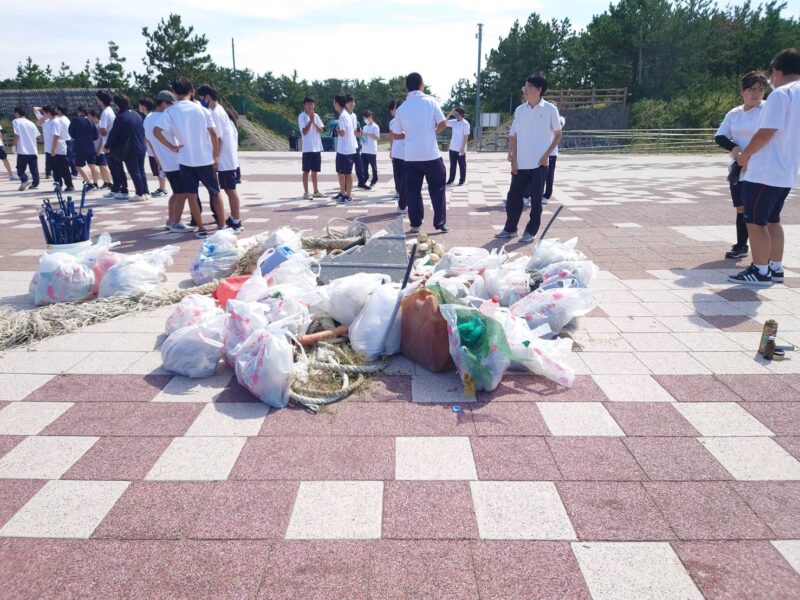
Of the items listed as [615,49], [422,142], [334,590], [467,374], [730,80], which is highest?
[615,49]

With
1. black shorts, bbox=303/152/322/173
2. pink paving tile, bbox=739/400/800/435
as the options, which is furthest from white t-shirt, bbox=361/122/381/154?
pink paving tile, bbox=739/400/800/435

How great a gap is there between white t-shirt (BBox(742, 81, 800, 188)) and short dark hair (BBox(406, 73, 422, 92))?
4.01m

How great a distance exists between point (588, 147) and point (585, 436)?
97.2 feet

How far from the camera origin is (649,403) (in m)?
2.92

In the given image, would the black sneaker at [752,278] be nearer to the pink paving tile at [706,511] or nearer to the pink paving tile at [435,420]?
the pink paving tile at [706,511]

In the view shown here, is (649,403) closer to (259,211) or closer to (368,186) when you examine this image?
(259,211)

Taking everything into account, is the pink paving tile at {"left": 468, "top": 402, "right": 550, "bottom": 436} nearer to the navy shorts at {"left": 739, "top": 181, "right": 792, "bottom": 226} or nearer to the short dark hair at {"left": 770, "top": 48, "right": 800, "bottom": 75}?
the navy shorts at {"left": 739, "top": 181, "right": 792, "bottom": 226}

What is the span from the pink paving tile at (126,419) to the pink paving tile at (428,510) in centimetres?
118

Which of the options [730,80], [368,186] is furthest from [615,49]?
[368,186]

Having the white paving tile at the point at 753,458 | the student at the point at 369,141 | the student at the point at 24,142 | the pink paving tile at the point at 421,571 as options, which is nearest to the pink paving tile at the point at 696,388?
the white paving tile at the point at 753,458

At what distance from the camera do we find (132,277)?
4.66 metres

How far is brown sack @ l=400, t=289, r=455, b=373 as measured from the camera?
3244 millimetres

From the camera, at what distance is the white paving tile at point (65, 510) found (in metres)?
2.02

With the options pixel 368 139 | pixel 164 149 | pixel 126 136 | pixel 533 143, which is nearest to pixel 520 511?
pixel 533 143
